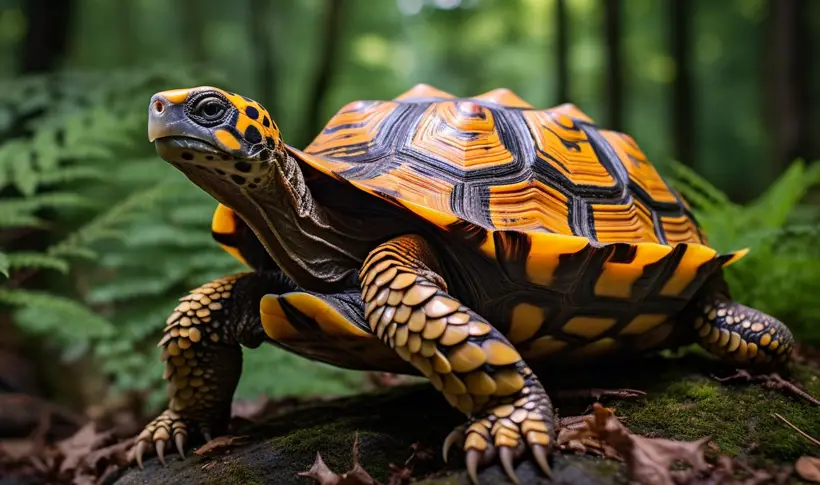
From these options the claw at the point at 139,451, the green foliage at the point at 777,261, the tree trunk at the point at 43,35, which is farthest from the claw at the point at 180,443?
the tree trunk at the point at 43,35

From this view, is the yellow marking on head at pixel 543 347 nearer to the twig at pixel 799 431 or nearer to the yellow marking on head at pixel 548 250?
the yellow marking on head at pixel 548 250

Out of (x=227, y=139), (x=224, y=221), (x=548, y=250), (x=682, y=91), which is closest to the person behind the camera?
(x=227, y=139)

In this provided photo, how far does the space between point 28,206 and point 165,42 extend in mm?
17197

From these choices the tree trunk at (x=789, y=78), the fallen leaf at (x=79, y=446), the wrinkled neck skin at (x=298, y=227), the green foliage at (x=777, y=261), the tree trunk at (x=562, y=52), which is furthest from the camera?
the tree trunk at (x=562, y=52)

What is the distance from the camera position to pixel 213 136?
1690mm

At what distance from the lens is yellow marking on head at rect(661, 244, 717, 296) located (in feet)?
6.93

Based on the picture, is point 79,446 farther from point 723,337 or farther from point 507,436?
point 723,337

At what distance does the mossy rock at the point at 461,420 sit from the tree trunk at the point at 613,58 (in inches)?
258

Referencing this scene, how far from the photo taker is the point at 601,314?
2.14 meters

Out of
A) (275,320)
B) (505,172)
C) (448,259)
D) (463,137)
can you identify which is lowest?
(275,320)

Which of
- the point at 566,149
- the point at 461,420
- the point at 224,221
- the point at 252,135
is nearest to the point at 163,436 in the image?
the point at 224,221

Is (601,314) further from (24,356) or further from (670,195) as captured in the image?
(24,356)

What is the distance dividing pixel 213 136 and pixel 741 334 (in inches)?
85.7

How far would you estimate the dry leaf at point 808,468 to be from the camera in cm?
147
